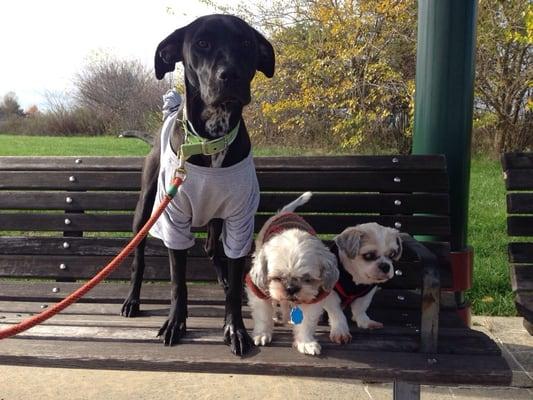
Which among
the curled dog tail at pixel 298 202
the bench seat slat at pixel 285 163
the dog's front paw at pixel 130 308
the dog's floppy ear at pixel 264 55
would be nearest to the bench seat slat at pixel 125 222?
the curled dog tail at pixel 298 202

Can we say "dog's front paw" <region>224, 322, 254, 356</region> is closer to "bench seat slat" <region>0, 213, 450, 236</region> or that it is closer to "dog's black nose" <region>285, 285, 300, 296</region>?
"dog's black nose" <region>285, 285, 300, 296</region>

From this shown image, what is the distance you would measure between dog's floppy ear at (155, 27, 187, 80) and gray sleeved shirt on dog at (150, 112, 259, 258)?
0.30m

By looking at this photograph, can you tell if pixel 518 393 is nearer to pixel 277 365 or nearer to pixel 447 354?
pixel 447 354

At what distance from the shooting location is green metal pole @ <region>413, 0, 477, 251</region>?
10.3ft

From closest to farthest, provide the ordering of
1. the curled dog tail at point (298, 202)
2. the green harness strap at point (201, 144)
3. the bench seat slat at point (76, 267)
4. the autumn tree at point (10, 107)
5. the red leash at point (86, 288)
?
the red leash at point (86, 288), the green harness strap at point (201, 144), the curled dog tail at point (298, 202), the bench seat slat at point (76, 267), the autumn tree at point (10, 107)

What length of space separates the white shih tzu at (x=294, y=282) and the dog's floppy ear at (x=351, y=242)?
0.21 m

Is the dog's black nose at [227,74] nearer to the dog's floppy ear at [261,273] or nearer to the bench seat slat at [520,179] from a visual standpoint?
the dog's floppy ear at [261,273]

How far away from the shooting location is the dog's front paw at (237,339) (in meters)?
2.40

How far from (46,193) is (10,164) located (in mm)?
308

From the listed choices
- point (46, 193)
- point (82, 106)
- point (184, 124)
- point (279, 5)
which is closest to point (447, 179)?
point (184, 124)

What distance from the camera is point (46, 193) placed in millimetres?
3490

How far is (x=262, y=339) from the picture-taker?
99.4 inches

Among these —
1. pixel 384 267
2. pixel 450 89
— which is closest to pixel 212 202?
pixel 384 267

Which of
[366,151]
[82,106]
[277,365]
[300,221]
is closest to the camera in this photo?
[277,365]
